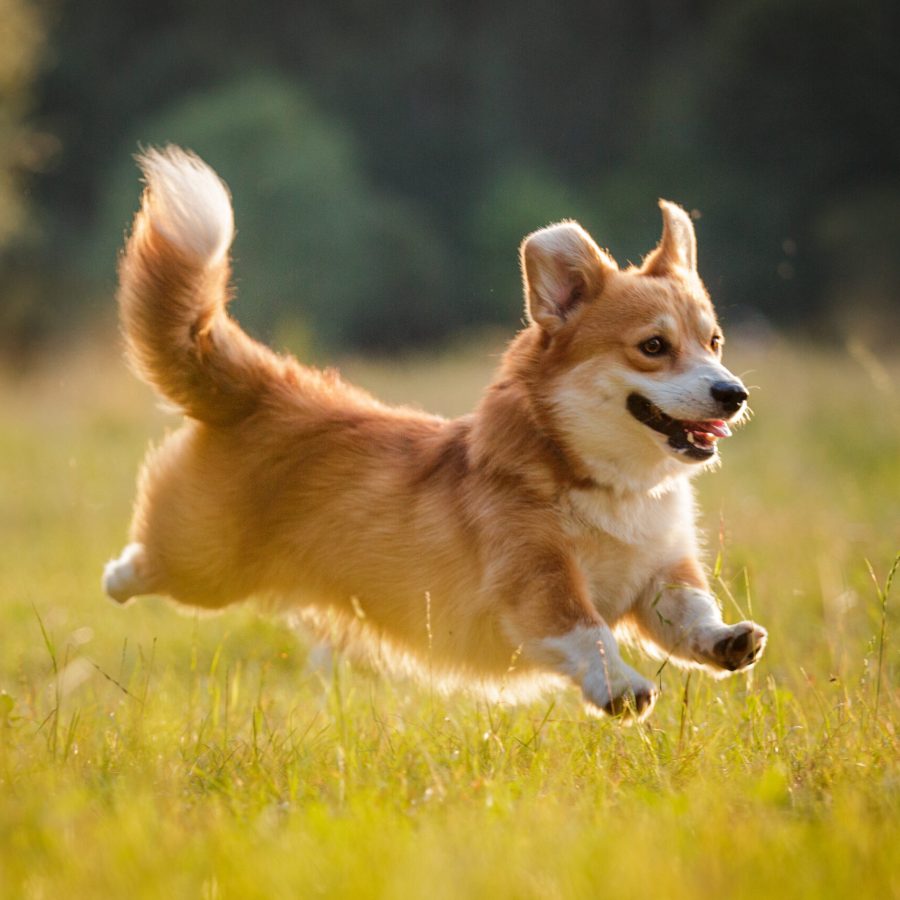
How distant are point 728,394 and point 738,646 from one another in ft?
2.27

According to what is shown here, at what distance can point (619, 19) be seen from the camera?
28.2m

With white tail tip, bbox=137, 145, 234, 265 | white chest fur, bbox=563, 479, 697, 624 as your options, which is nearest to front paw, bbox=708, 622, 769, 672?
white chest fur, bbox=563, 479, 697, 624

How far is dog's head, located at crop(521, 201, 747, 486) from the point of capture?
3.55 metres

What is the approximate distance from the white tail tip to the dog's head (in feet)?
3.72

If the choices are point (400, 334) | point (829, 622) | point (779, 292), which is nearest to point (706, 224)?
point (779, 292)

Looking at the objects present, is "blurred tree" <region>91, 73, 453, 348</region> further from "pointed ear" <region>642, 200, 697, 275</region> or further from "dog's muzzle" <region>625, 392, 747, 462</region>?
"dog's muzzle" <region>625, 392, 747, 462</region>

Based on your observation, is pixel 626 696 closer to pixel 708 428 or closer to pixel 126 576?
pixel 708 428

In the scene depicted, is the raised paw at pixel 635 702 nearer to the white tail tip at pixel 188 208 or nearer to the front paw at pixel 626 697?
the front paw at pixel 626 697

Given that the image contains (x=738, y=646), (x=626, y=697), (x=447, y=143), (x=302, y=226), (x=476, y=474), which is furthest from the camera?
(x=447, y=143)

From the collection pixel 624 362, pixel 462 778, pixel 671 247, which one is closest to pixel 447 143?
pixel 671 247

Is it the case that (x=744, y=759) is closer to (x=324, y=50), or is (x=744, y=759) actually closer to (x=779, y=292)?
(x=779, y=292)

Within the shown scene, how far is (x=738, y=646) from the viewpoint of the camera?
3.33 meters

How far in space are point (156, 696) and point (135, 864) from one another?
186cm

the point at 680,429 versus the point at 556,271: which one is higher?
the point at 556,271
